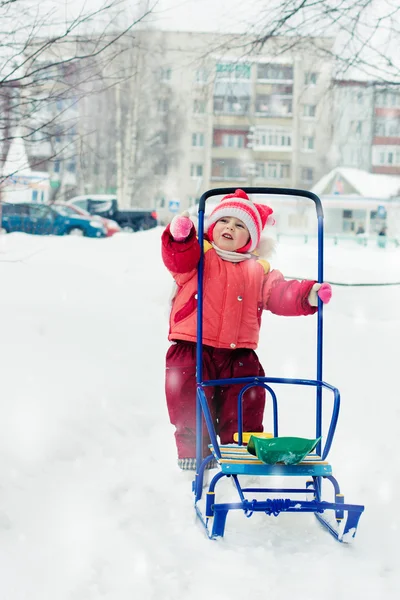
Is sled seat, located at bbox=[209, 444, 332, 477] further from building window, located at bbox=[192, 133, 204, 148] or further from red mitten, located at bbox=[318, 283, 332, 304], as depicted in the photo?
building window, located at bbox=[192, 133, 204, 148]

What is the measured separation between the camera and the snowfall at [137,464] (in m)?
2.81

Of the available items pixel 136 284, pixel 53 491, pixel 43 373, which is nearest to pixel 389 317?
pixel 136 284

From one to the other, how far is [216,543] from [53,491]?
903 mm

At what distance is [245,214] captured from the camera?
3857 mm

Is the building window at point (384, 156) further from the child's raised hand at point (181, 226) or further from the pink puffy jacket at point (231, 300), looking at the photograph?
the child's raised hand at point (181, 226)

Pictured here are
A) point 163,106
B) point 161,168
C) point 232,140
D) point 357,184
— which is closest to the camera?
point 163,106

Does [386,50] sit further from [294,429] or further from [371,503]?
[371,503]

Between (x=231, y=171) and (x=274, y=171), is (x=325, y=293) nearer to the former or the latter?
(x=274, y=171)

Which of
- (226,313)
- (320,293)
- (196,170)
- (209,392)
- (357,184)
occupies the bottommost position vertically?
(209,392)

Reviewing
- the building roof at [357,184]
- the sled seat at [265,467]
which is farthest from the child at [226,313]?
the building roof at [357,184]

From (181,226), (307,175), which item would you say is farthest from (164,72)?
(307,175)

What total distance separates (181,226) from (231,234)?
437 millimetres

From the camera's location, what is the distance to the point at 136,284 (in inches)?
371

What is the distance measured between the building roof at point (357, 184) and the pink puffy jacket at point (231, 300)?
43.3 meters
